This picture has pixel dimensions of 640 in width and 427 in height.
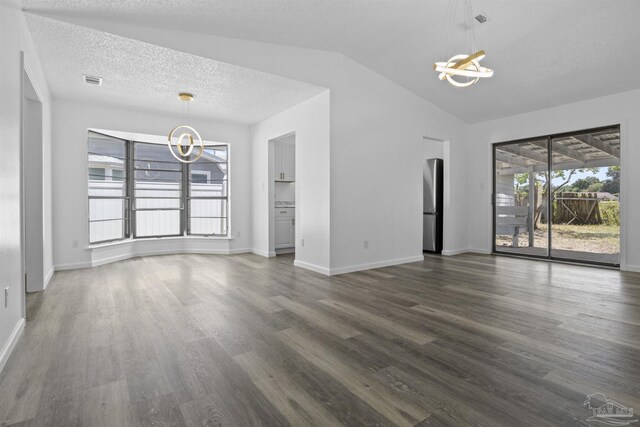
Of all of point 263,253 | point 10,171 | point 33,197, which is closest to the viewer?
point 10,171

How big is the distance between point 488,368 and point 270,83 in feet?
13.0

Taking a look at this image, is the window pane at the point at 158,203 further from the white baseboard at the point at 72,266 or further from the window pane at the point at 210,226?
the white baseboard at the point at 72,266

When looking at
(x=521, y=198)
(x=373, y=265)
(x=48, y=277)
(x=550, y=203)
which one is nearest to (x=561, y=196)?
(x=550, y=203)

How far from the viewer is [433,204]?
6598 millimetres

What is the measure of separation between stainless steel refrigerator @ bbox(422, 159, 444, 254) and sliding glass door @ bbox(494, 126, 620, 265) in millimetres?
1041

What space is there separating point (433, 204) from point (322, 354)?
16.8ft

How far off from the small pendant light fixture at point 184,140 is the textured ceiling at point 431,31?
5.37 ft

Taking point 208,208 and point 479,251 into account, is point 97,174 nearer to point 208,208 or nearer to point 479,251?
point 208,208

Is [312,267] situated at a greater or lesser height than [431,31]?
lesser

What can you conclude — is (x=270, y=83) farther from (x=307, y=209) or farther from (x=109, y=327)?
(x=109, y=327)

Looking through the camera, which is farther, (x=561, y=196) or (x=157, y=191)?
(x=157, y=191)

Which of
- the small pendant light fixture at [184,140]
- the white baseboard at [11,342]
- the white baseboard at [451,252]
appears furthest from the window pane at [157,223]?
the white baseboard at [451,252]

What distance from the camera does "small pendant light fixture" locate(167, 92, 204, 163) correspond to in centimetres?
486

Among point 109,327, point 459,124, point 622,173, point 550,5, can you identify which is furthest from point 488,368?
point 459,124
